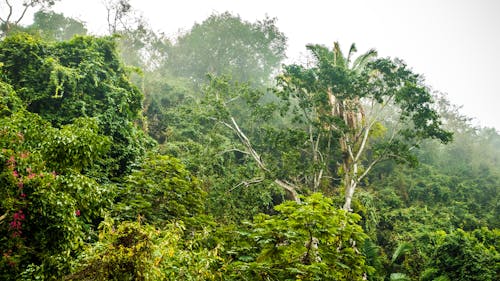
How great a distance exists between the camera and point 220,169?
566 inches

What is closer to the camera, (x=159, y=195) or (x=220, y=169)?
(x=159, y=195)

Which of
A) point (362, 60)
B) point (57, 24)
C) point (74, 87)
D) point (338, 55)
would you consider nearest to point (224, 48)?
point (57, 24)

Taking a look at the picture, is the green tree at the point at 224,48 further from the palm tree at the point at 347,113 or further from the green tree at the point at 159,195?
the green tree at the point at 159,195

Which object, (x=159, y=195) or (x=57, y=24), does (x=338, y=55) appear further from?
(x=57, y=24)

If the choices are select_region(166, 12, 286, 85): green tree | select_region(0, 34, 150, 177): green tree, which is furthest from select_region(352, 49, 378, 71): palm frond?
select_region(166, 12, 286, 85): green tree

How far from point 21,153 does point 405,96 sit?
10.7 m

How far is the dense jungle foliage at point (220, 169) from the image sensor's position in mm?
3850

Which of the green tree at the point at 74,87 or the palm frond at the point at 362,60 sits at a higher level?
the palm frond at the point at 362,60

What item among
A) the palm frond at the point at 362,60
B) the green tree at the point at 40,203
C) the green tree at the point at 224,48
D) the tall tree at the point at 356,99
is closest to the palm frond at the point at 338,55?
the palm frond at the point at 362,60

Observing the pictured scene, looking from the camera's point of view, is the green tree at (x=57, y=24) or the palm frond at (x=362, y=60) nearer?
the palm frond at (x=362, y=60)

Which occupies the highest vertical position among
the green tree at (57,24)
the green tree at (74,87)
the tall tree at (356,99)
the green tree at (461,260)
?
the green tree at (57,24)

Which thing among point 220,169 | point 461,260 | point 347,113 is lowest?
point 461,260

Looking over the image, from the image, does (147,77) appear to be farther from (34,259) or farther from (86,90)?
(34,259)

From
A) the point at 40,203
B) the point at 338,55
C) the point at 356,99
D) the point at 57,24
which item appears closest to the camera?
the point at 40,203
